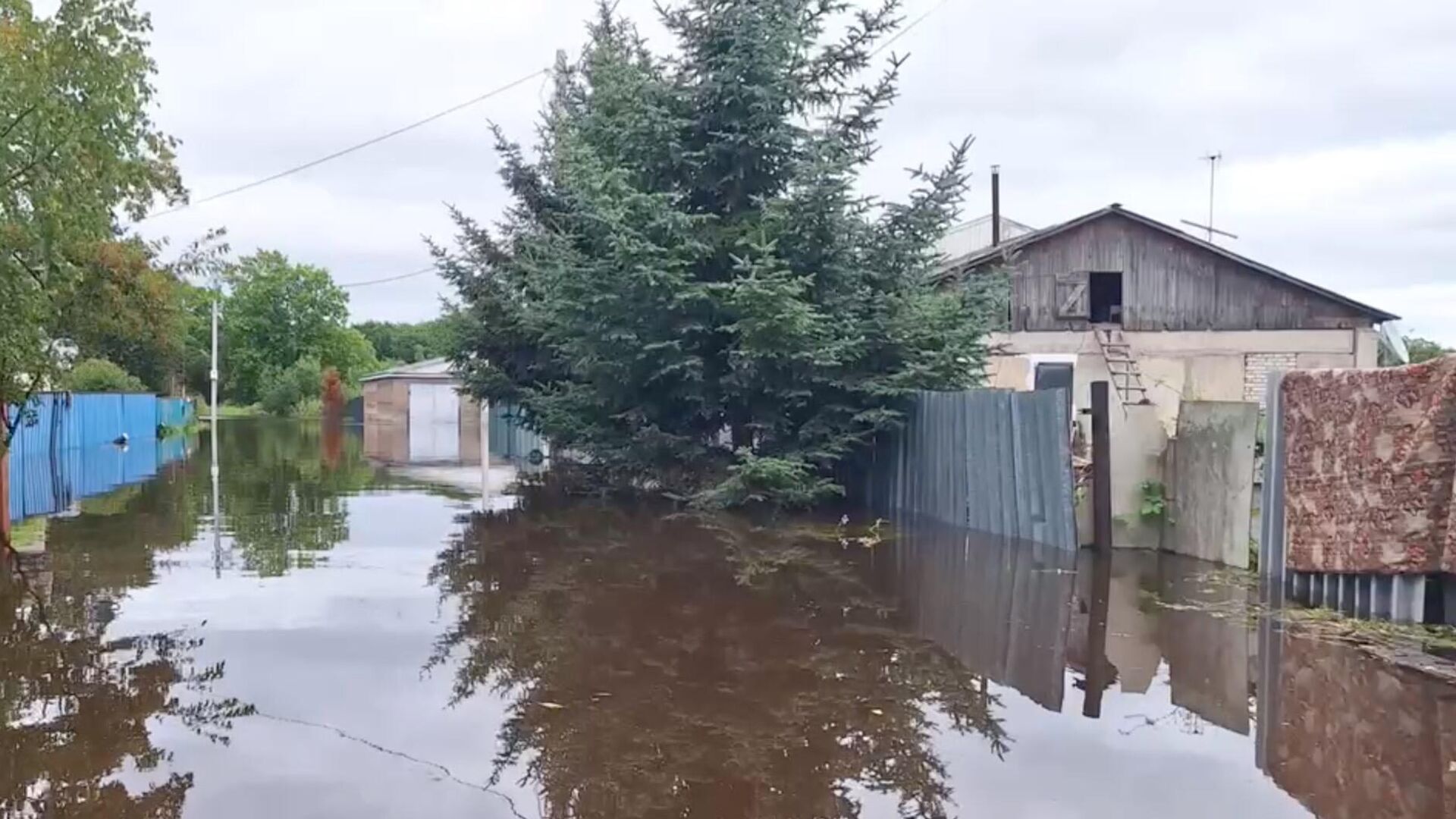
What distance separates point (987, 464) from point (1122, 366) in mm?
10434

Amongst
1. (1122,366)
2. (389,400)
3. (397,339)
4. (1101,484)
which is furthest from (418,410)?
(397,339)

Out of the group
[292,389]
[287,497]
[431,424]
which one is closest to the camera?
[287,497]

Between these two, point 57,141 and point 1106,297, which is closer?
point 57,141

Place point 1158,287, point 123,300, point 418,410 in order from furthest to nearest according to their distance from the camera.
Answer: point 418,410, point 1158,287, point 123,300

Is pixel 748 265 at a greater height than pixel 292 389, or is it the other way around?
pixel 748 265

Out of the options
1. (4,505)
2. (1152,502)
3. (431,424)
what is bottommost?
(431,424)

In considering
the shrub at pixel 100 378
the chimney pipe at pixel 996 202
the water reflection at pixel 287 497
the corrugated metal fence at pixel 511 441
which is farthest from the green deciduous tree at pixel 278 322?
the chimney pipe at pixel 996 202

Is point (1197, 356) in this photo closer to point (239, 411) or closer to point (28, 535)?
point (28, 535)

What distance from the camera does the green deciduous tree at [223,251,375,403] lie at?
74000 mm

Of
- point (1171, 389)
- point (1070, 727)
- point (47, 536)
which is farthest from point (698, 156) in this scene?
point (1171, 389)

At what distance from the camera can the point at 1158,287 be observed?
2161 centimetres

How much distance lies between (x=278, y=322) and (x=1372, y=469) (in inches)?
2953

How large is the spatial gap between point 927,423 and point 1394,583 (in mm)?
6071

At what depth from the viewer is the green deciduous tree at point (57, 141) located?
32.6 ft
